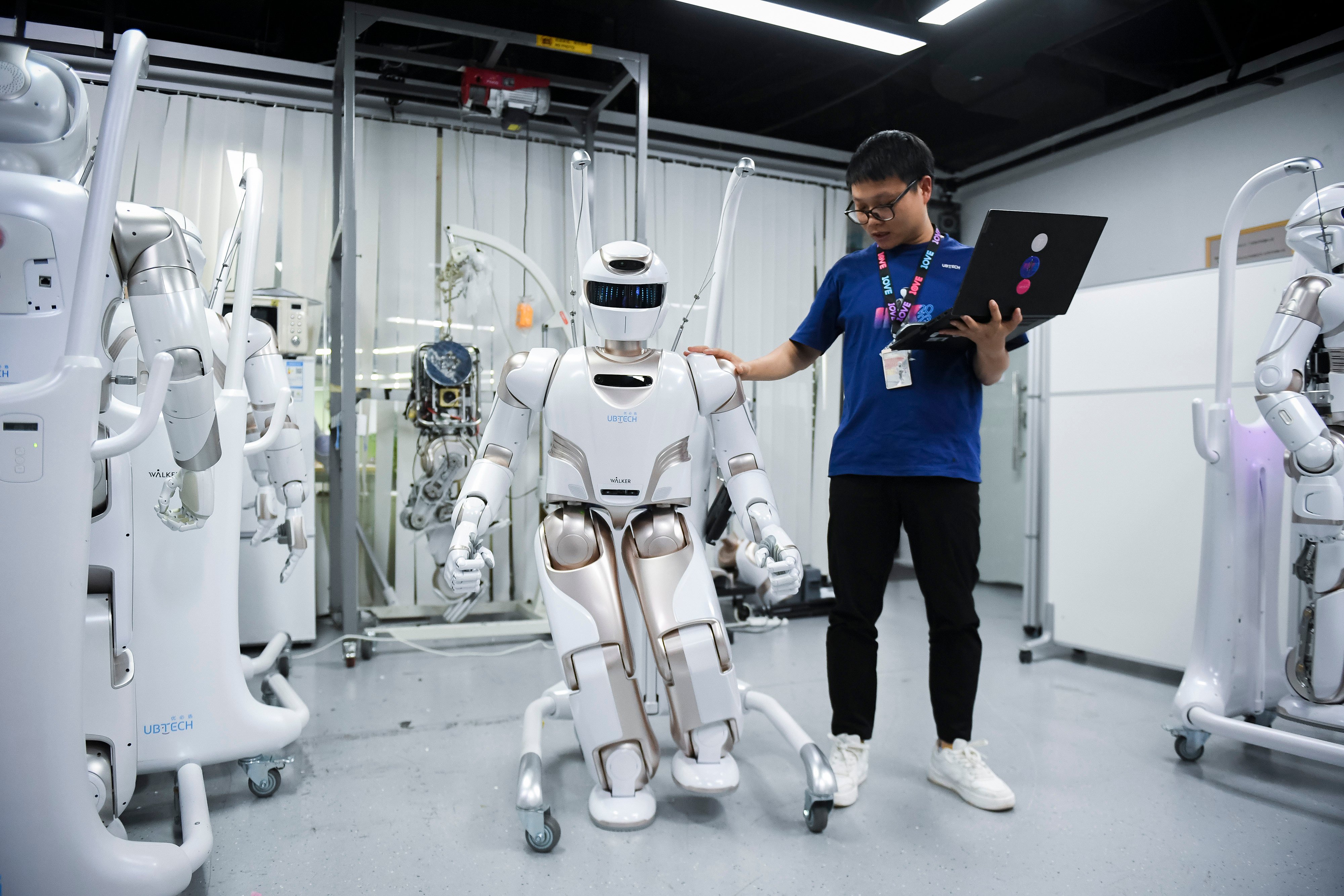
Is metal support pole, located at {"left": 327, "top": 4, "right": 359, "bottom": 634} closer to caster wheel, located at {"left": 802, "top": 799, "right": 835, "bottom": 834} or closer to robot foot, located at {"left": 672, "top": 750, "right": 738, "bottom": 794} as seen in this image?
robot foot, located at {"left": 672, "top": 750, "right": 738, "bottom": 794}

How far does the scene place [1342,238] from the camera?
6.75 ft

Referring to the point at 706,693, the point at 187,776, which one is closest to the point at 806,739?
the point at 706,693

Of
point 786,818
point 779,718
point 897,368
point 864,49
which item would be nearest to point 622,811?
point 786,818

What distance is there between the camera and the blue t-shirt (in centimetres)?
190

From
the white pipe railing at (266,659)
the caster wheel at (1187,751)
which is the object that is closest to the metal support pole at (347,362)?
the white pipe railing at (266,659)

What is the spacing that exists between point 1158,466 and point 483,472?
268cm

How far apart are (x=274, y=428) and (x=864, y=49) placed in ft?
11.1

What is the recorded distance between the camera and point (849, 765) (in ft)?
6.54

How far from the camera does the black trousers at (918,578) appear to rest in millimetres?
1909

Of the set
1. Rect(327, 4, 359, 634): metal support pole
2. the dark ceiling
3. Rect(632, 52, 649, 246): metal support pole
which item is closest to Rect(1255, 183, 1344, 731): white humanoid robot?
the dark ceiling

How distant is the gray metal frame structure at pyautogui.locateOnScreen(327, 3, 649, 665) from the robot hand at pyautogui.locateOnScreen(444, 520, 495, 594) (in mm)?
1741

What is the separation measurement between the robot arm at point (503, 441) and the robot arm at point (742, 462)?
0.36 m

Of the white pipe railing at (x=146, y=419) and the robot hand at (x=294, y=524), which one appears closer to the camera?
the white pipe railing at (x=146, y=419)

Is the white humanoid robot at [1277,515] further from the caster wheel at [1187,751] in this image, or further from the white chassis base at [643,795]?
the white chassis base at [643,795]
